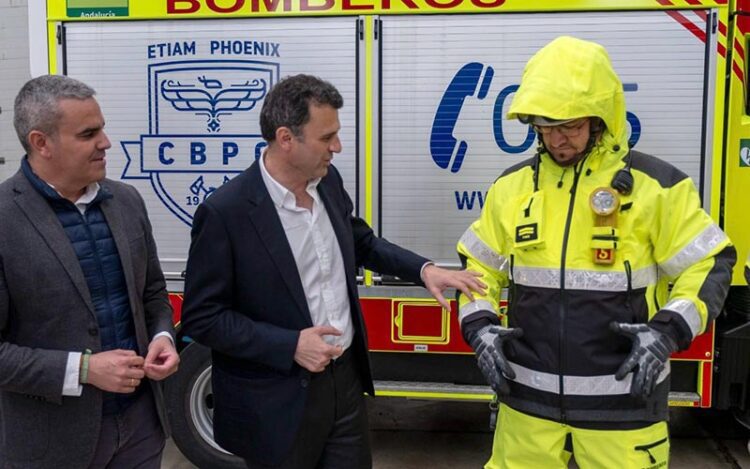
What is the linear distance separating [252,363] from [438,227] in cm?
168

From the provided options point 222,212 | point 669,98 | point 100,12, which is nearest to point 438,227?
point 669,98

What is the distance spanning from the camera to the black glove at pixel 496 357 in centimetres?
208

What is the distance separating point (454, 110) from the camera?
3.56 meters

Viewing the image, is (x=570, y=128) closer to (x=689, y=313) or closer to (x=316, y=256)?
(x=689, y=313)

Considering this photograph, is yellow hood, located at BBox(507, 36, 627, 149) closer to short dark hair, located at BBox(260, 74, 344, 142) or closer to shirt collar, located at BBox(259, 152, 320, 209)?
short dark hair, located at BBox(260, 74, 344, 142)

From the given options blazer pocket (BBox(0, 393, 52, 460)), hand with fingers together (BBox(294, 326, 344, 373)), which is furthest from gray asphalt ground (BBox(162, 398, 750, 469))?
blazer pocket (BBox(0, 393, 52, 460))

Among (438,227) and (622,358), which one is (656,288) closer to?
(622,358)

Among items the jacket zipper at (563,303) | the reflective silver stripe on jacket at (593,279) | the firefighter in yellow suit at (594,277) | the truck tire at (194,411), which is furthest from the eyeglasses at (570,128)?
the truck tire at (194,411)

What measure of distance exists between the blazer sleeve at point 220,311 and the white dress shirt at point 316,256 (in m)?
0.14

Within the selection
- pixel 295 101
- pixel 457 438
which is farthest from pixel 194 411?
pixel 295 101

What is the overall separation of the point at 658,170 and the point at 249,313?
1.27 metres

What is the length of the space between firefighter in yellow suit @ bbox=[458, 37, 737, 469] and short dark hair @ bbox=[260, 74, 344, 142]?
1.87 feet

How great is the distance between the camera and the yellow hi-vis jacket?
1.99 m

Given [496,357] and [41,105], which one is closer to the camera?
[41,105]
